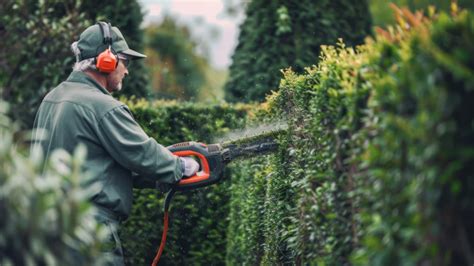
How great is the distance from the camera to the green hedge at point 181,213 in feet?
25.8

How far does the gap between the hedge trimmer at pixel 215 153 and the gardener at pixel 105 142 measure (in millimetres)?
141

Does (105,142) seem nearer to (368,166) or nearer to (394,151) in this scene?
(368,166)

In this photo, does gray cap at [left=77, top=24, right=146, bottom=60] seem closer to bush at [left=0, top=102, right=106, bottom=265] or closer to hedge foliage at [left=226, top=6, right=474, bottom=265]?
hedge foliage at [left=226, top=6, right=474, bottom=265]

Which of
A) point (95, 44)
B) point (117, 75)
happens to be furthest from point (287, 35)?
point (95, 44)

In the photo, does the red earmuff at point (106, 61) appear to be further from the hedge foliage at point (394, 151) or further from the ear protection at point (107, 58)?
the hedge foliage at point (394, 151)

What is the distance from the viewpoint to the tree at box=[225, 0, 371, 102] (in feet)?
29.5

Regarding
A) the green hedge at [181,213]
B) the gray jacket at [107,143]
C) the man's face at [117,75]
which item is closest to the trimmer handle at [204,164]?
the gray jacket at [107,143]

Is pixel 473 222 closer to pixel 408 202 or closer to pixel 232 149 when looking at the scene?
pixel 408 202

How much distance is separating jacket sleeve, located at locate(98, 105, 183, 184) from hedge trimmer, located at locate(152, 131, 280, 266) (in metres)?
0.31

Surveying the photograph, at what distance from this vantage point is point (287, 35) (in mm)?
9141

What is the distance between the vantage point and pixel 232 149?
502 centimetres

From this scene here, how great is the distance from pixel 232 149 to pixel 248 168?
4.74 ft

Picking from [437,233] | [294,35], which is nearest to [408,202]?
[437,233]

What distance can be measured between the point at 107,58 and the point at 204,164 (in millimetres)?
960
